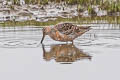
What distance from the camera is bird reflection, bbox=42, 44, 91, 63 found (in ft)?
33.1

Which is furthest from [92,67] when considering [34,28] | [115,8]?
[115,8]

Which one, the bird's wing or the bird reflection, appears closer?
the bird reflection

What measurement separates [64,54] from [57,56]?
1.06 ft

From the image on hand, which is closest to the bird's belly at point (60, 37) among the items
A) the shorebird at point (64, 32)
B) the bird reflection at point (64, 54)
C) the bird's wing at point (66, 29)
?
the shorebird at point (64, 32)

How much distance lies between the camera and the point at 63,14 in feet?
68.3

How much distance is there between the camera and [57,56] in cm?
1042

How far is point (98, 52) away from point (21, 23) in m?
7.58

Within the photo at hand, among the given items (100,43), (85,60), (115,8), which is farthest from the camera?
(115,8)

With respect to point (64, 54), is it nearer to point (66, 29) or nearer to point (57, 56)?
point (57, 56)

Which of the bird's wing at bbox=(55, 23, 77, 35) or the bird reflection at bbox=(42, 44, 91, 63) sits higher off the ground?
the bird's wing at bbox=(55, 23, 77, 35)

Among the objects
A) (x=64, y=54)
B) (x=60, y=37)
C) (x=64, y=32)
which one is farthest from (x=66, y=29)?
(x=64, y=54)

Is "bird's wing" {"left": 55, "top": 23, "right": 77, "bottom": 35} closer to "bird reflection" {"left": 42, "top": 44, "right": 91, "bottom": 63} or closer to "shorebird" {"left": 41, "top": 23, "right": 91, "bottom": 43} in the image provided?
A: "shorebird" {"left": 41, "top": 23, "right": 91, "bottom": 43}

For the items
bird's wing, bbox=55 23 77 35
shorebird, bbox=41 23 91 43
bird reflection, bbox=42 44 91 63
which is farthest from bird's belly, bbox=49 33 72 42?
bird reflection, bbox=42 44 91 63

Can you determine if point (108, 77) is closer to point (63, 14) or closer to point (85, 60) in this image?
point (85, 60)
